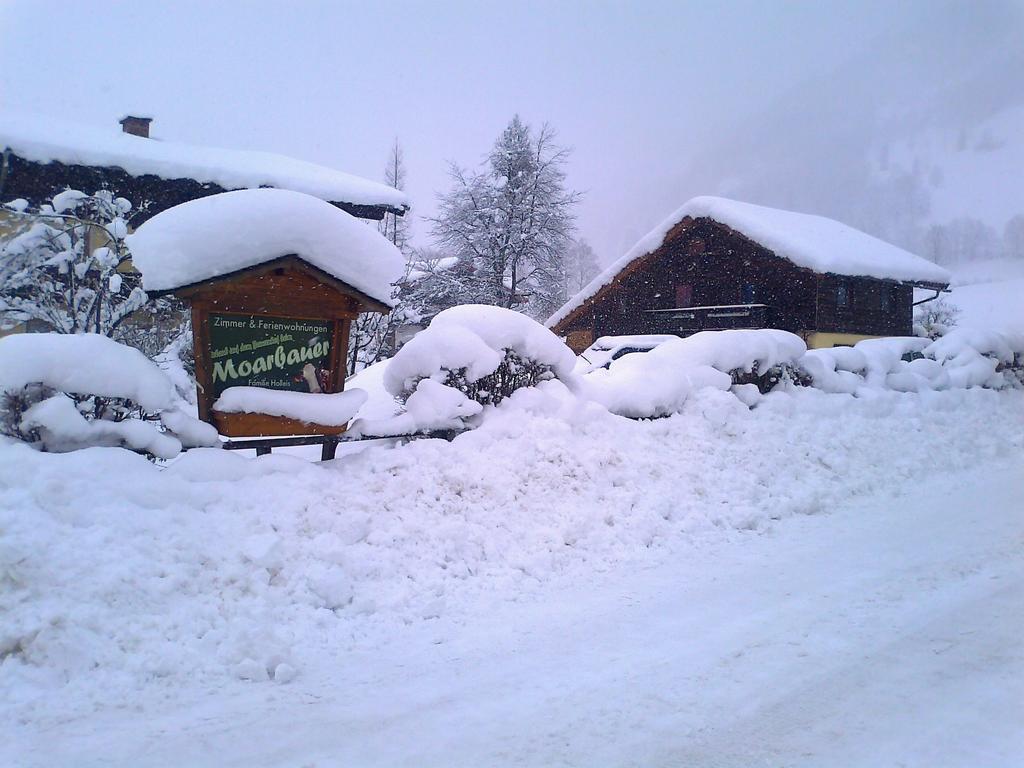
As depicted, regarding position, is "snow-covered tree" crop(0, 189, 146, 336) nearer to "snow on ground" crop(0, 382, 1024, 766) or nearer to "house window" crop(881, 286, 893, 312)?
"snow on ground" crop(0, 382, 1024, 766)

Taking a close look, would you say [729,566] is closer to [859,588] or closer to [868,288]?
[859,588]

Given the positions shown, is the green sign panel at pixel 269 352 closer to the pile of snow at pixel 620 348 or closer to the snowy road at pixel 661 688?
the snowy road at pixel 661 688

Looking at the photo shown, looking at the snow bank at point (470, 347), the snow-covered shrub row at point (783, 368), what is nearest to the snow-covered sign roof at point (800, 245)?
the snow-covered shrub row at point (783, 368)

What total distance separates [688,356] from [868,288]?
69.6 feet

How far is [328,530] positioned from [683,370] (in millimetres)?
5389

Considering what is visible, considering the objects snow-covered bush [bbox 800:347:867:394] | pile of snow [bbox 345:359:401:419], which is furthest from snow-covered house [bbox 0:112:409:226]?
snow-covered bush [bbox 800:347:867:394]

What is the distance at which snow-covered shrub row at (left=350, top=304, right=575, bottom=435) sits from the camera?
6508 mm

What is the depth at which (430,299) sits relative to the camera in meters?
24.8

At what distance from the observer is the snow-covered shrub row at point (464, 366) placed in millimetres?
6508

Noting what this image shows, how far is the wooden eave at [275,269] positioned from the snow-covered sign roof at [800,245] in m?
20.2

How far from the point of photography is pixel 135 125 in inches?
776

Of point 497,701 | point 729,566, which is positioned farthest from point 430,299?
point 497,701

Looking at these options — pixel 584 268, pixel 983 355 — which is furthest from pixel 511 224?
pixel 584 268

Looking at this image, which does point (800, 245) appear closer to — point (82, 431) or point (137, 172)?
point (137, 172)
